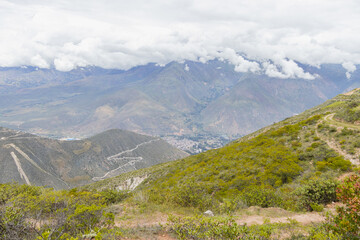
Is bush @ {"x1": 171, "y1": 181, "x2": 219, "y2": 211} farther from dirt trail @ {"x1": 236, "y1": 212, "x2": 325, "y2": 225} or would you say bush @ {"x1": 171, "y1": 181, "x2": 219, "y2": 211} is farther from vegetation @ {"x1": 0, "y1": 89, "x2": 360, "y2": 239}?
dirt trail @ {"x1": 236, "y1": 212, "x2": 325, "y2": 225}

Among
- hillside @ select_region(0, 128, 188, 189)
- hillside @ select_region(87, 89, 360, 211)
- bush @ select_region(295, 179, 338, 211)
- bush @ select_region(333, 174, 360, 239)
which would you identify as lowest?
hillside @ select_region(0, 128, 188, 189)

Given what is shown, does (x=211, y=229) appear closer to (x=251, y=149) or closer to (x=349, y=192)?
(x=349, y=192)

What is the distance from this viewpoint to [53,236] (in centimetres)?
846

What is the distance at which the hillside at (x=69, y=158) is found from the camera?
330 ft

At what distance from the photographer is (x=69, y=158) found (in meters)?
132

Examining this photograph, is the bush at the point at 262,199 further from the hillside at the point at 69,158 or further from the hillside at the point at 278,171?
the hillside at the point at 69,158

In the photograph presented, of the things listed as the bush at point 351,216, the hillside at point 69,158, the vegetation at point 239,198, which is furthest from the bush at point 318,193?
the hillside at point 69,158

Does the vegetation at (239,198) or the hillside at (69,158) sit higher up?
the vegetation at (239,198)

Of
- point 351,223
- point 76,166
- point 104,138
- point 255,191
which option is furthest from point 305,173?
point 104,138

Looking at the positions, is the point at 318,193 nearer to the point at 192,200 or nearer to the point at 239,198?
the point at 239,198

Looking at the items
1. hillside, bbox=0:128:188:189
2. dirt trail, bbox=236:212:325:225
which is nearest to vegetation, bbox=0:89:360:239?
dirt trail, bbox=236:212:325:225

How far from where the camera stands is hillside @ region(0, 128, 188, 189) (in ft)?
330

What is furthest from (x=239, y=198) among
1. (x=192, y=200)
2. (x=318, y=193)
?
(x=318, y=193)

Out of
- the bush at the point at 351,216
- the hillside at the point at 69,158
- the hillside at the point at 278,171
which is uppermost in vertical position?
the bush at the point at 351,216
